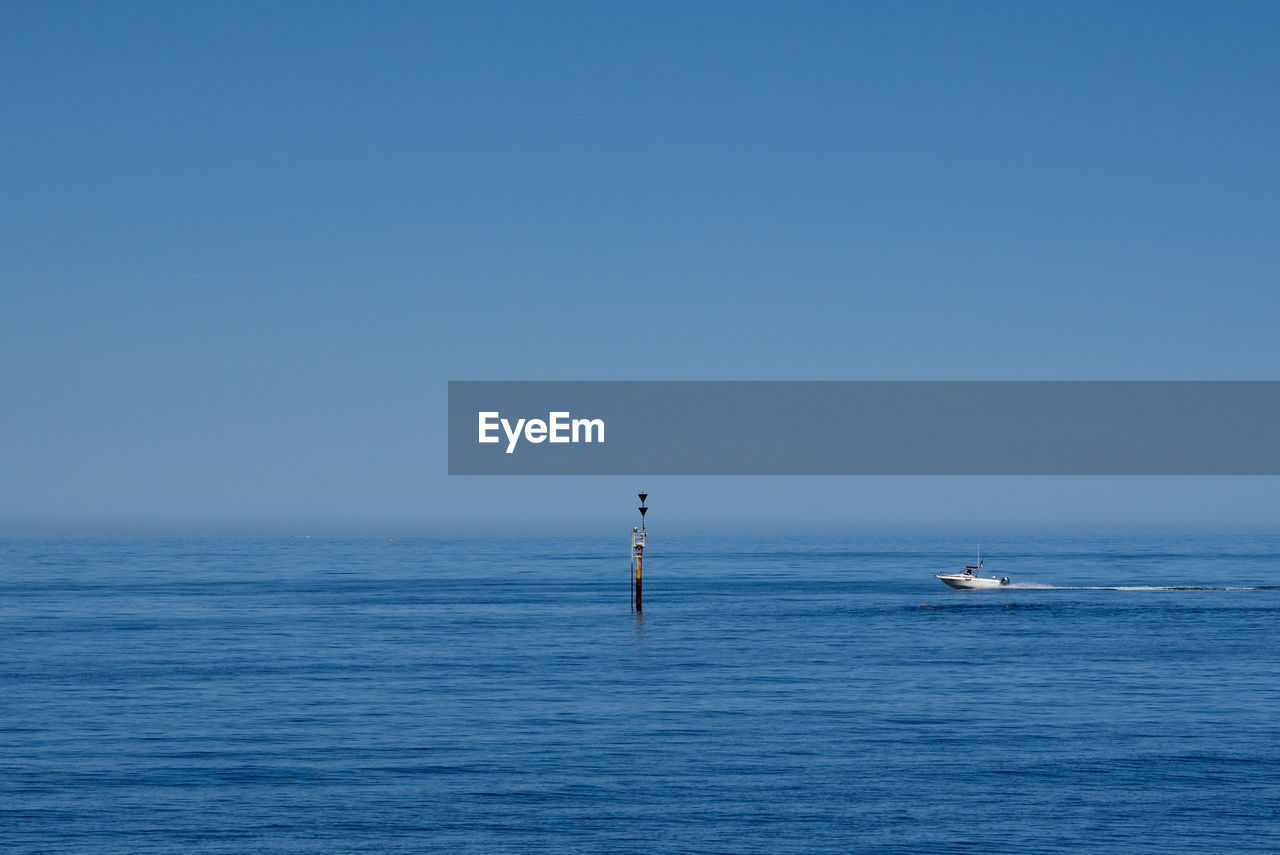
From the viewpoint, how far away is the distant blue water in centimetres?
3850

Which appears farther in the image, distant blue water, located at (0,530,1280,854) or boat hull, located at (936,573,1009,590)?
boat hull, located at (936,573,1009,590)

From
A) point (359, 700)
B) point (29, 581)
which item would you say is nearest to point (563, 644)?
point (359, 700)

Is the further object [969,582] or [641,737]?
[969,582]

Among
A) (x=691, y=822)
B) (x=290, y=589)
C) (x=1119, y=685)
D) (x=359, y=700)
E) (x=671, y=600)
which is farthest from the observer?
(x=290, y=589)

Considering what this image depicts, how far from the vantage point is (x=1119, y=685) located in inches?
2680

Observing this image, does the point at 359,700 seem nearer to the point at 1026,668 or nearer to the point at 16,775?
the point at 16,775

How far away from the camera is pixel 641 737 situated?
5244cm

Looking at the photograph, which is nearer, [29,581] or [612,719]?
[612,719]

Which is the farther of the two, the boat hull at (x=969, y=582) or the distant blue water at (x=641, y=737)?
the boat hull at (x=969, y=582)

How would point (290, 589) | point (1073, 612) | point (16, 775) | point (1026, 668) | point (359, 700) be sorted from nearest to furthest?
1. point (16, 775)
2. point (359, 700)
3. point (1026, 668)
4. point (1073, 612)
5. point (290, 589)

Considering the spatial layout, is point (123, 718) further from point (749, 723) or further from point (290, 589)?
point (290, 589)

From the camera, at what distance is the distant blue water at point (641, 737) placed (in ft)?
126

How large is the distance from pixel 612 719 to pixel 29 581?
154 metres

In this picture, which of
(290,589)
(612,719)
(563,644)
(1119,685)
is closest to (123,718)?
(612,719)
